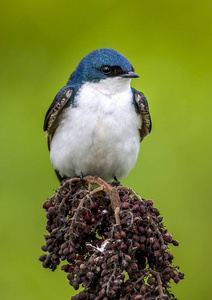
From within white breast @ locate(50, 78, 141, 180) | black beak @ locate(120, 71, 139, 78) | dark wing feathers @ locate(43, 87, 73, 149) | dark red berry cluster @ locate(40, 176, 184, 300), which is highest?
dark wing feathers @ locate(43, 87, 73, 149)

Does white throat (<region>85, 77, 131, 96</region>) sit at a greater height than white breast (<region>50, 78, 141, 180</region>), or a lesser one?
greater

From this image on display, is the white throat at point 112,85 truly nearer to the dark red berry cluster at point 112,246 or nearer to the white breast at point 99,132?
the white breast at point 99,132

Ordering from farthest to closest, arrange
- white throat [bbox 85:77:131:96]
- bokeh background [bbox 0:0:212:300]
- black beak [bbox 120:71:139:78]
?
bokeh background [bbox 0:0:212:300] < white throat [bbox 85:77:131:96] < black beak [bbox 120:71:139:78]

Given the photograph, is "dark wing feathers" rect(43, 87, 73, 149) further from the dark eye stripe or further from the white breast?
the dark eye stripe

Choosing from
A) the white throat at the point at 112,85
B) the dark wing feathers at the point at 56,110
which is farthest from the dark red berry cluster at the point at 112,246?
the dark wing feathers at the point at 56,110

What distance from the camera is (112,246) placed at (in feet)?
7.01

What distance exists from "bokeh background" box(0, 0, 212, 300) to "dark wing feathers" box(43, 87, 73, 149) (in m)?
0.06

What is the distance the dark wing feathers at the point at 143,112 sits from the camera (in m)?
3.74

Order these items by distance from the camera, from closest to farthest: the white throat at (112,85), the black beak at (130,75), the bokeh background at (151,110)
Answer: the black beak at (130,75), the white throat at (112,85), the bokeh background at (151,110)

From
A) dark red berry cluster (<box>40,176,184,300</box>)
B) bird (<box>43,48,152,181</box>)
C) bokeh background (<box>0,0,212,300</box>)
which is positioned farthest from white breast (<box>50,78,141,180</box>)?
dark red berry cluster (<box>40,176,184,300</box>)

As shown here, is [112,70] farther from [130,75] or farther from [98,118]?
[98,118]

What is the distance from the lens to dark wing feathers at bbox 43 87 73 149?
3660 mm

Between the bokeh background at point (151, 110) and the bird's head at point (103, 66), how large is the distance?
0.22 metres

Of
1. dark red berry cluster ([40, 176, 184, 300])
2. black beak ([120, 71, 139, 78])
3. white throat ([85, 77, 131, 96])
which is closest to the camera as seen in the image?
dark red berry cluster ([40, 176, 184, 300])
